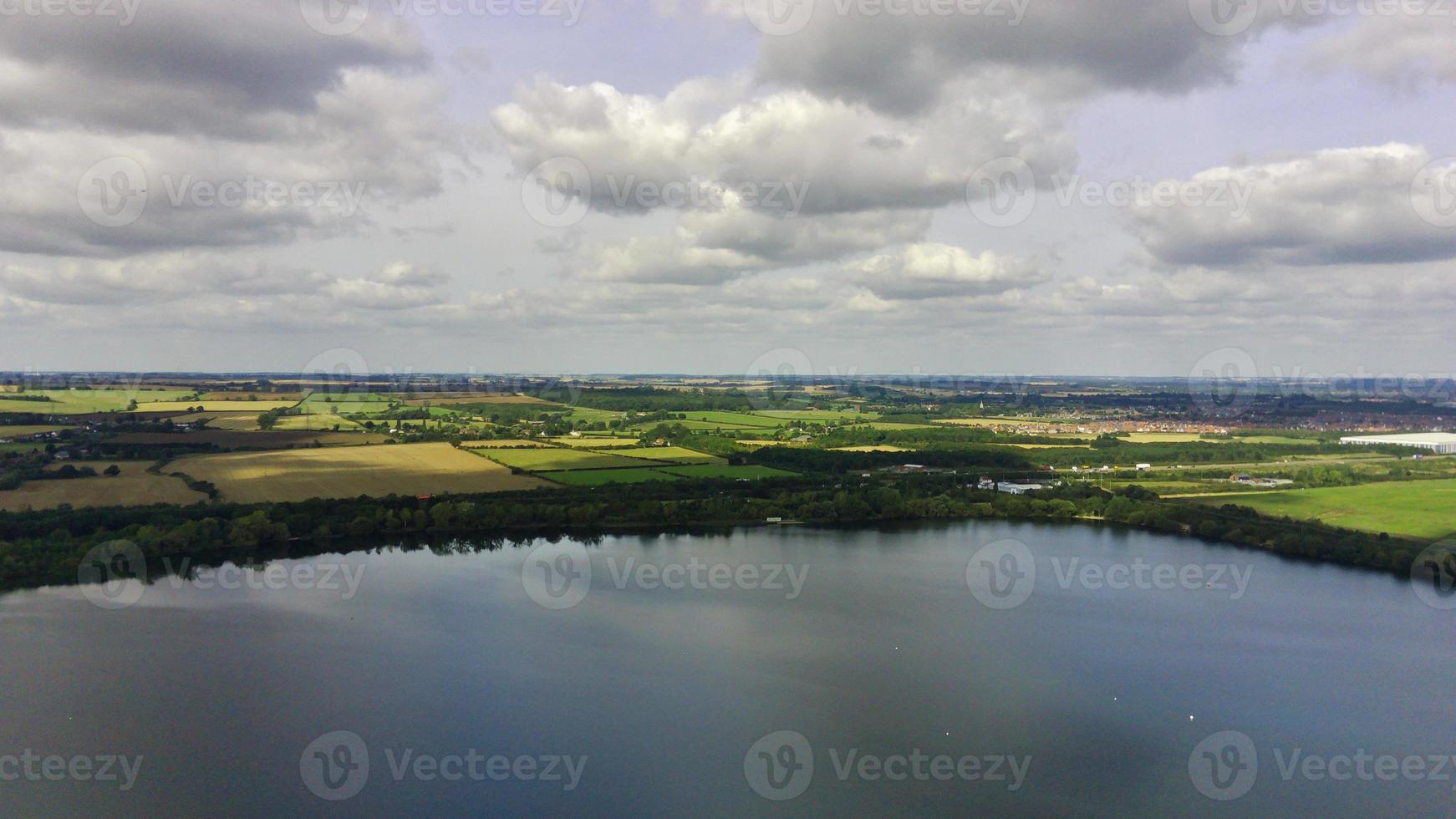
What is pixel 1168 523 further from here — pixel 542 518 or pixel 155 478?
pixel 155 478

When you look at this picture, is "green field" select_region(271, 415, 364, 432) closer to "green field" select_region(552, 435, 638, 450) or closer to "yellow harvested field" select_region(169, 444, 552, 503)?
"yellow harvested field" select_region(169, 444, 552, 503)

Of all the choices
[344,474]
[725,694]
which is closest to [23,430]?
[344,474]

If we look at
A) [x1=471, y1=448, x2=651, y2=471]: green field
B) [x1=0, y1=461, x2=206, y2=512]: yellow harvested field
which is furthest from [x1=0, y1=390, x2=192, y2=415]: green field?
[x1=471, y1=448, x2=651, y2=471]: green field

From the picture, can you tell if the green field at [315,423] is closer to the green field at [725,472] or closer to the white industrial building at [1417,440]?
the green field at [725,472]

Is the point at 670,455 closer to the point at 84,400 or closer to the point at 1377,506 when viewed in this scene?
the point at 1377,506

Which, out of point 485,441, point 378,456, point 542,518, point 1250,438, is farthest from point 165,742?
point 1250,438

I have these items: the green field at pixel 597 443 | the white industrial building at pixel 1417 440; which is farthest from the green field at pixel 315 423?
the white industrial building at pixel 1417 440
